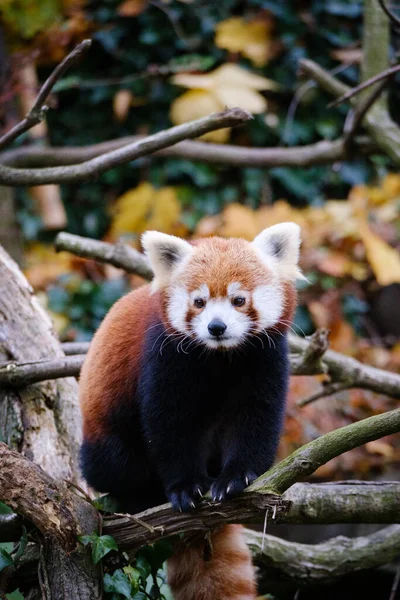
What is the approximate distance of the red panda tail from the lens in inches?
111

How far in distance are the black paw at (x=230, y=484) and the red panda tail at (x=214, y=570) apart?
1.25ft

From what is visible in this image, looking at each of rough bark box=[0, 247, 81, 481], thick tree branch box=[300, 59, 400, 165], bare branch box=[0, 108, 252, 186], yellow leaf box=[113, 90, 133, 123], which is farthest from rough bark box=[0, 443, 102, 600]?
yellow leaf box=[113, 90, 133, 123]

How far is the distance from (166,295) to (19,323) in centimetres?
110

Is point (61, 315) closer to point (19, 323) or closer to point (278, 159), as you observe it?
point (278, 159)

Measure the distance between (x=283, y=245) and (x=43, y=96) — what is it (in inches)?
44.2

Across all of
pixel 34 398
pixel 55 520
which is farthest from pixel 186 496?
pixel 34 398

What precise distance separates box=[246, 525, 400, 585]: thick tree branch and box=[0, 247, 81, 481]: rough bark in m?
0.93

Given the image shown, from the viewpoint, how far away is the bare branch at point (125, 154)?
2.95 metres

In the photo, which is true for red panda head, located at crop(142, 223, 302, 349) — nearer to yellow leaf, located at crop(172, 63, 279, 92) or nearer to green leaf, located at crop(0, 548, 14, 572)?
green leaf, located at crop(0, 548, 14, 572)

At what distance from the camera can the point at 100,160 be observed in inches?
124

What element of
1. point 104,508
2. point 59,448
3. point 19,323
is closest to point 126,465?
point 104,508

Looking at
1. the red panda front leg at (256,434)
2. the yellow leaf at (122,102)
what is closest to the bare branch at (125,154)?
the red panda front leg at (256,434)

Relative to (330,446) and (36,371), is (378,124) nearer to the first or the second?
(36,371)

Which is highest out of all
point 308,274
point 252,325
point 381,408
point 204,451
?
point 252,325
